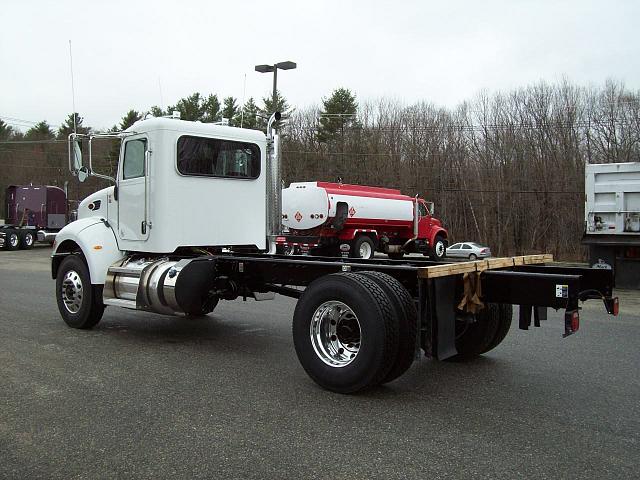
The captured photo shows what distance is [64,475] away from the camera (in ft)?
11.4

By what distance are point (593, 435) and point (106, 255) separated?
6247 millimetres

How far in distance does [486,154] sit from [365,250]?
834 inches

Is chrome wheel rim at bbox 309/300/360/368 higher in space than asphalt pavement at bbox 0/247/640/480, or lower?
higher

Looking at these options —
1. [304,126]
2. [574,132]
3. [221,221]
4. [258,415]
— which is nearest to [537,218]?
[574,132]

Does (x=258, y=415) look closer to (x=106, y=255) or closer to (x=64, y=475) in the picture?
(x=64, y=475)

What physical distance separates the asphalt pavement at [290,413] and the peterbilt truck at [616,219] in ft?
17.2

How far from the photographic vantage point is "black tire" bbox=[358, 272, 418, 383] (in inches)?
191

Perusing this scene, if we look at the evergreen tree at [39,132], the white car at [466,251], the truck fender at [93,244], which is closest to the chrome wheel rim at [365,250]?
the white car at [466,251]

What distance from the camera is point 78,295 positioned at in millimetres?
8062

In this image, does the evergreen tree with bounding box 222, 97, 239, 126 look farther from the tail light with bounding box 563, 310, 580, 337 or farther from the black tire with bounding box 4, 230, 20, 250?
the tail light with bounding box 563, 310, 580, 337

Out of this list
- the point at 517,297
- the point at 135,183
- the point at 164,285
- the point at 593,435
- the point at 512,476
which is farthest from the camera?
the point at 135,183

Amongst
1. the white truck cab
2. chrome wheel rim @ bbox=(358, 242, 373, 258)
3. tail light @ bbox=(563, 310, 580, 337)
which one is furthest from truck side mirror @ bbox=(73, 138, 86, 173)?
chrome wheel rim @ bbox=(358, 242, 373, 258)

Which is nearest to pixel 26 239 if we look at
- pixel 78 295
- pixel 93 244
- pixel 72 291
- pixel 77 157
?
pixel 72 291

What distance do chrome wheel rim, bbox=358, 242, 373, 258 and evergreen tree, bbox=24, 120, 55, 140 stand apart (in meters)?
41.4
